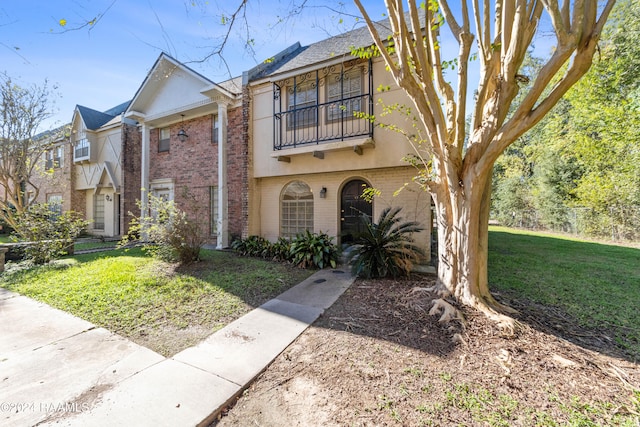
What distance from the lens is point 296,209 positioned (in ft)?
29.4

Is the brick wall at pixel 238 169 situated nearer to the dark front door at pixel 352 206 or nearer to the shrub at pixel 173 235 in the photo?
the shrub at pixel 173 235

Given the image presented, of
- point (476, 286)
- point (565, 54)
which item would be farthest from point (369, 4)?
point (476, 286)

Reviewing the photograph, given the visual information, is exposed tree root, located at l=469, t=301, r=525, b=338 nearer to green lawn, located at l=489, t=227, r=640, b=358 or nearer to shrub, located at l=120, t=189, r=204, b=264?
green lawn, located at l=489, t=227, r=640, b=358

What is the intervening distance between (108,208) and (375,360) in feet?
52.7

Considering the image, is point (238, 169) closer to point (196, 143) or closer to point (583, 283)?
point (196, 143)

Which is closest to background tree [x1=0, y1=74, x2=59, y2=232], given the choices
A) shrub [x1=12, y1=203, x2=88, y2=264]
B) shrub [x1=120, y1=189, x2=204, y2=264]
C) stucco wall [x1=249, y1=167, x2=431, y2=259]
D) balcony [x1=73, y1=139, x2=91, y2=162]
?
shrub [x1=12, y1=203, x2=88, y2=264]

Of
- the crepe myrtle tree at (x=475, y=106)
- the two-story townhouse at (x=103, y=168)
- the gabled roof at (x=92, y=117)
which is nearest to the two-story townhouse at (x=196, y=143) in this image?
the two-story townhouse at (x=103, y=168)

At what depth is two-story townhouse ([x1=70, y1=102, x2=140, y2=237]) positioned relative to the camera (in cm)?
1253

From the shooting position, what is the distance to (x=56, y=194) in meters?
15.6

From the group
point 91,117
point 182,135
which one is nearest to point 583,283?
point 182,135

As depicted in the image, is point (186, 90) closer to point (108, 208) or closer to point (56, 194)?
point (108, 208)

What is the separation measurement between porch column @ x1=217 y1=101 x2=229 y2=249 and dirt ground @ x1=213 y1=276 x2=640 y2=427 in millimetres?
6857

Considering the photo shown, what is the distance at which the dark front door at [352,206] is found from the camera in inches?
311

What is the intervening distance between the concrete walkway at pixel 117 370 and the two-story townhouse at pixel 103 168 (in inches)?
406
